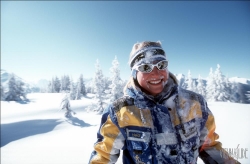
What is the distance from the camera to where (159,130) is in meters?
2.03

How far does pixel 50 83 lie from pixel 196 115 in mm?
91092

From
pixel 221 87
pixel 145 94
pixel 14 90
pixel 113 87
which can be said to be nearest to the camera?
pixel 145 94

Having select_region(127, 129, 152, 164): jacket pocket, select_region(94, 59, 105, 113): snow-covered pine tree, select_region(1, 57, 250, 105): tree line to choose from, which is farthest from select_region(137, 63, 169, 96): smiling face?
select_region(94, 59, 105, 113): snow-covered pine tree

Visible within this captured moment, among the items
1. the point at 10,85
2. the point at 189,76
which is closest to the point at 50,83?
the point at 10,85

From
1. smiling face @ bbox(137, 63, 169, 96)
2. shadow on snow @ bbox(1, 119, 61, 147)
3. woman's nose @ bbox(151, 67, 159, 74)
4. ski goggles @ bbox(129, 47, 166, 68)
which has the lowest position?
shadow on snow @ bbox(1, 119, 61, 147)

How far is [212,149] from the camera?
89.5 inches

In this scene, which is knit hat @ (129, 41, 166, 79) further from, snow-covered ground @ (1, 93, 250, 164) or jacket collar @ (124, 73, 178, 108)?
snow-covered ground @ (1, 93, 250, 164)

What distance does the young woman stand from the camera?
78.6 inches

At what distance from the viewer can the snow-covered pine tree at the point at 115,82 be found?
1001 inches

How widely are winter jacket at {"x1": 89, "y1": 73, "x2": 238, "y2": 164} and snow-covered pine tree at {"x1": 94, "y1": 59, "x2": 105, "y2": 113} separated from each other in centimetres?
2719

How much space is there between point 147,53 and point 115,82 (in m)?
23.5

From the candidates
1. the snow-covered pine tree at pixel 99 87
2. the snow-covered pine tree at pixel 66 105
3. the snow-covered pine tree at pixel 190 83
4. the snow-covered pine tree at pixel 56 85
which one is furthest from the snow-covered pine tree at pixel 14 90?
the snow-covered pine tree at pixel 190 83

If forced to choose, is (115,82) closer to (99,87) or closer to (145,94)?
(99,87)

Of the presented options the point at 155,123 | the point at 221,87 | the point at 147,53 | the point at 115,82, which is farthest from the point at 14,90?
the point at 155,123
